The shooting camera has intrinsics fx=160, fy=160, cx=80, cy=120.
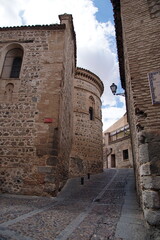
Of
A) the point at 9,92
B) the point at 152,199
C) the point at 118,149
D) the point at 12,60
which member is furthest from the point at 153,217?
the point at 118,149

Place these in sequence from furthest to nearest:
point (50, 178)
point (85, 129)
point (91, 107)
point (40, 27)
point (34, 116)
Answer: point (91, 107) → point (85, 129) → point (40, 27) → point (34, 116) → point (50, 178)

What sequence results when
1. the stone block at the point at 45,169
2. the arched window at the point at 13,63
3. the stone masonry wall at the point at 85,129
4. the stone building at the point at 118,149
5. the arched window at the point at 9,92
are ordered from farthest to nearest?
the stone building at the point at 118,149 → the stone masonry wall at the point at 85,129 → the arched window at the point at 13,63 → the arched window at the point at 9,92 → the stone block at the point at 45,169

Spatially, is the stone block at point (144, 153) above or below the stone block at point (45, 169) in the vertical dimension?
above

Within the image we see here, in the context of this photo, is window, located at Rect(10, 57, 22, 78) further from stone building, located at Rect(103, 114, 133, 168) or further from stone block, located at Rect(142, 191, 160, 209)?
stone building, located at Rect(103, 114, 133, 168)

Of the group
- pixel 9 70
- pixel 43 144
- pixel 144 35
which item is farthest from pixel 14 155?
pixel 144 35

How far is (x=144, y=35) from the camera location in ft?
11.8

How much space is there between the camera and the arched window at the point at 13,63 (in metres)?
7.71

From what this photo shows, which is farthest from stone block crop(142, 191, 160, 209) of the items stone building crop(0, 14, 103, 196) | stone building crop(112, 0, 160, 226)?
stone building crop(0, 14, 103, 196)

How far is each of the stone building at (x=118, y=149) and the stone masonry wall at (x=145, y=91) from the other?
16136mm

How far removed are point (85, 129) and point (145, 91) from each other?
9465 millimetres

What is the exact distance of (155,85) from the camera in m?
3.08

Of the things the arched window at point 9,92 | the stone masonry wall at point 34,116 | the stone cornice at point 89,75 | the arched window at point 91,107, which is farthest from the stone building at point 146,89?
the arched window at point 91,107

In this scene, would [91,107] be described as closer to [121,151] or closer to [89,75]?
[89,75]

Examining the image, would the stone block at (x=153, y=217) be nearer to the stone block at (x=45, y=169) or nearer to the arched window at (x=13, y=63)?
the stone block at (x=45, y=169)
